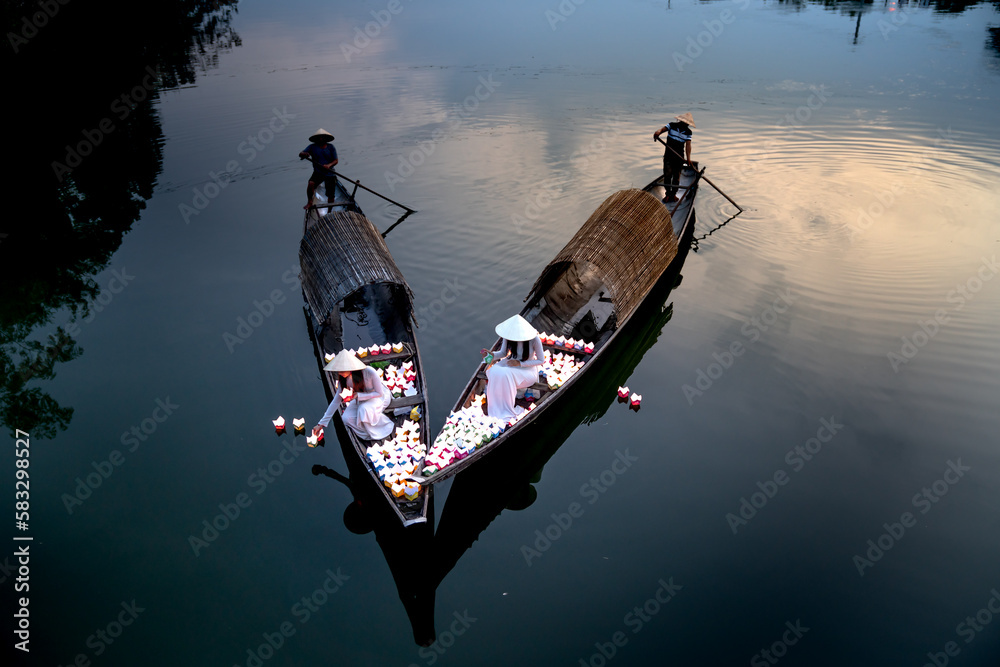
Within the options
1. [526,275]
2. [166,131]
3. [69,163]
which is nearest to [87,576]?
[526,275]

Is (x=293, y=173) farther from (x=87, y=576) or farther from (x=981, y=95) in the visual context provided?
(x=981, y=95)

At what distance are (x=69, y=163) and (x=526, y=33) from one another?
17779mm

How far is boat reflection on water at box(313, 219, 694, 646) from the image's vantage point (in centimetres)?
602

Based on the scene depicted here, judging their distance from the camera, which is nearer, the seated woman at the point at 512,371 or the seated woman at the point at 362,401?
the seated woman at the point at 362,401
